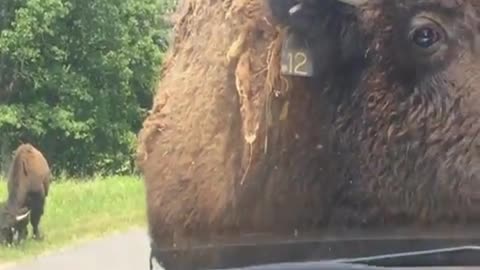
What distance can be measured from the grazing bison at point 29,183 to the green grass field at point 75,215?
0.06 meters

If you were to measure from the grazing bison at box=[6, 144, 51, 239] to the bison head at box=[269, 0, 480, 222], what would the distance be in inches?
41.0

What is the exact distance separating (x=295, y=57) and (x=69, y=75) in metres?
0.82

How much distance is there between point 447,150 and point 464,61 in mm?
324

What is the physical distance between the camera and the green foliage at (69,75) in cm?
460

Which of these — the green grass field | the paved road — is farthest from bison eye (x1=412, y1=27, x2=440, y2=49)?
the paved road

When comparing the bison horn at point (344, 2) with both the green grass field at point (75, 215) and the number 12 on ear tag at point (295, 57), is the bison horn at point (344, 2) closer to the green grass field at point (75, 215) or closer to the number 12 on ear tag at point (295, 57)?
the number 12 on ear tag at point (295, 57)

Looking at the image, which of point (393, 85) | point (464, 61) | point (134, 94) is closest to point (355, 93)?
point (393, 85)

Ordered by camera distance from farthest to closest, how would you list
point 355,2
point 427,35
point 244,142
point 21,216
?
point 21,216, point 244,142, point 355,2, point 427,35

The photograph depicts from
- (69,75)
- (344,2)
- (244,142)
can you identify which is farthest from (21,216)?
(344,2)

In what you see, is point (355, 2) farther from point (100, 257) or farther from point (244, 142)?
point (100, 257)

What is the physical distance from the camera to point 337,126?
4.83 m

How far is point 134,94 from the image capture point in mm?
5062

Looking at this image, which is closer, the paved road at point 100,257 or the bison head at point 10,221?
the paved road at point 100,257

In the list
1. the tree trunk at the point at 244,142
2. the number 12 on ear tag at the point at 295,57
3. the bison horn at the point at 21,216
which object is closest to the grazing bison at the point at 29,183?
the bison horn at the point at 21,216
